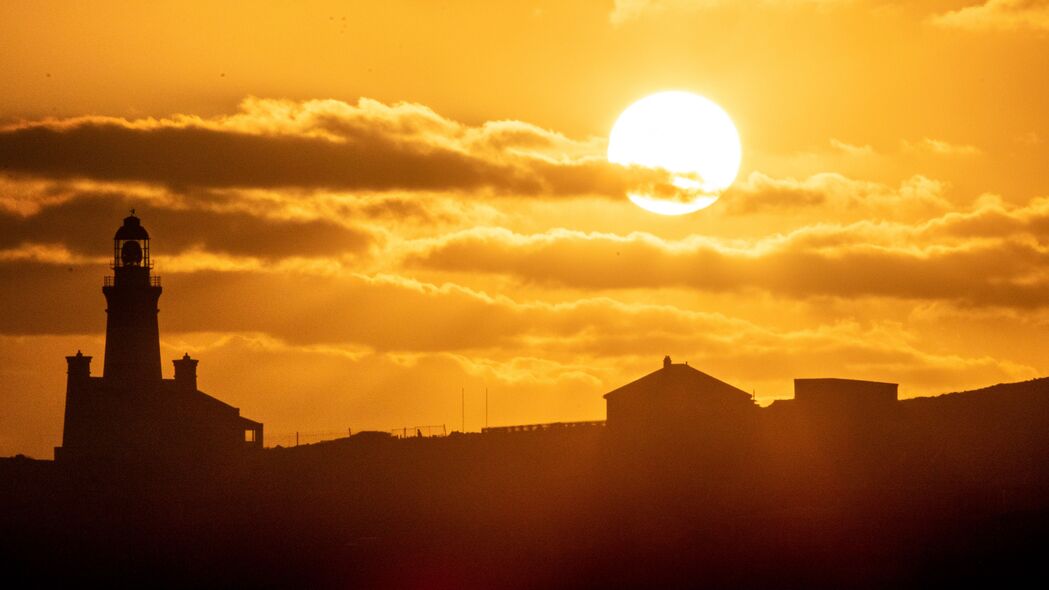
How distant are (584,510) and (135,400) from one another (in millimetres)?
32691

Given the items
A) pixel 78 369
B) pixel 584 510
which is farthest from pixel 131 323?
pixel 584 510

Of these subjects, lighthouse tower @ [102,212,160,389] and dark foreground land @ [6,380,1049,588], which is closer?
dark foreground land @ [6,380,1049,588]

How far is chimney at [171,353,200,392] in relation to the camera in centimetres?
10325

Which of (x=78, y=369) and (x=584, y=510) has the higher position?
(x=78, y=369)

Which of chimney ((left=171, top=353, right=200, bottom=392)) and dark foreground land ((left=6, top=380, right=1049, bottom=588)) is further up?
chimney ((left=171, top=353, right=200, bottom=392))

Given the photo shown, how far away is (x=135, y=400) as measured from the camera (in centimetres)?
10038

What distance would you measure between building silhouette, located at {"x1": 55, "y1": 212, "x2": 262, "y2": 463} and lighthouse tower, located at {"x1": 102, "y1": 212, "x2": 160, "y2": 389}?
49 millimetres

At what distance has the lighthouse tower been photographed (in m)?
101

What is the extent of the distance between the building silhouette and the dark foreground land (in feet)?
9.52

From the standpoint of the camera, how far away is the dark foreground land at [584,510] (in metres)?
60.8

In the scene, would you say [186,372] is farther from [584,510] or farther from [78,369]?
[584,510]

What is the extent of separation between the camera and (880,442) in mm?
89688

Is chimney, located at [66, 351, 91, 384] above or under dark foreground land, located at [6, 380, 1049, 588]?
above

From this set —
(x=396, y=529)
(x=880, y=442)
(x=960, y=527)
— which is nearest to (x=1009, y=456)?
(x=880, y=442)
